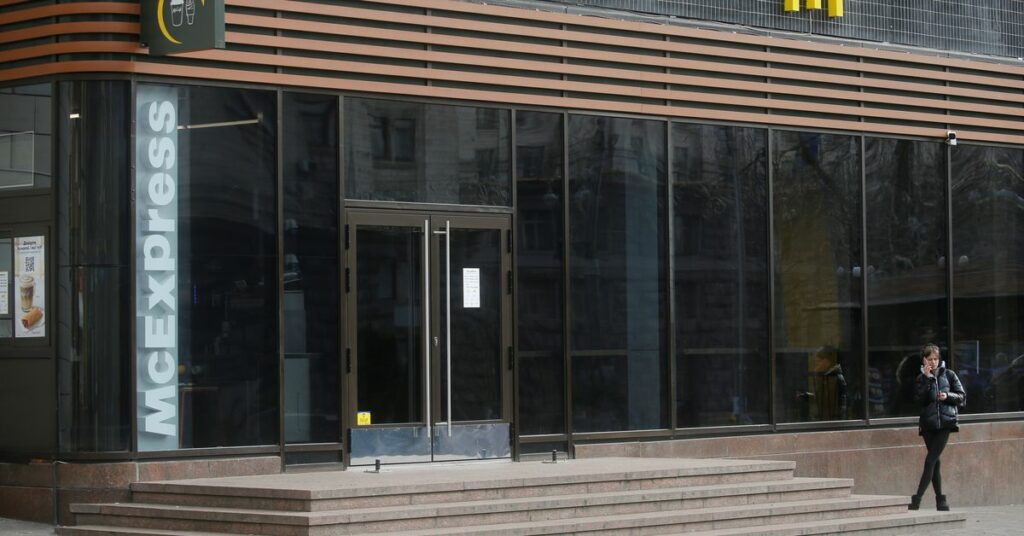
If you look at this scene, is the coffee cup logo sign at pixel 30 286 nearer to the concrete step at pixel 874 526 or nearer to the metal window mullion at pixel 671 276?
the concrete step at pixel 874 526

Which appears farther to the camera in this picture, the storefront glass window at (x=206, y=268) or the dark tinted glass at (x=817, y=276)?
the dark tinted glass at (x=817, y=276)

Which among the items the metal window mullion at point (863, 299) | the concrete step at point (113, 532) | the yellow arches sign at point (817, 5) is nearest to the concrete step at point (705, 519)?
the concrete step at point (113, 532)

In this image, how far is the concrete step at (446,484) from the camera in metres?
12.5

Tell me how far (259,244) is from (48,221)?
1852 mm

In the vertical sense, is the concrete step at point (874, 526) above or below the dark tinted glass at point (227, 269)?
below

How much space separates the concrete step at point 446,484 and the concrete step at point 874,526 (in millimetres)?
804

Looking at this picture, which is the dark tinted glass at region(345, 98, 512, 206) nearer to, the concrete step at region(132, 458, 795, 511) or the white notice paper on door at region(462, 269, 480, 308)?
the white notice paper on door at region(462, 269, 480, 308)

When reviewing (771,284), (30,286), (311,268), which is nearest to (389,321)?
(311,268)

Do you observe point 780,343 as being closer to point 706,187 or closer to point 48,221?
point 706,187

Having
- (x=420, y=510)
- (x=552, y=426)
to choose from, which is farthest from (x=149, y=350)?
(x=552, y=426)

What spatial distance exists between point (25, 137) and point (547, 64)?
522 centimetres

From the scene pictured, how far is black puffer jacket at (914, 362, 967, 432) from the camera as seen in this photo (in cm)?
1669

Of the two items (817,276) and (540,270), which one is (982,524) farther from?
(540,270)

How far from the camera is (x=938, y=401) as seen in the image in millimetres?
16734
